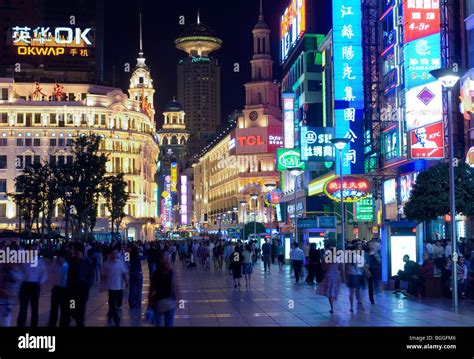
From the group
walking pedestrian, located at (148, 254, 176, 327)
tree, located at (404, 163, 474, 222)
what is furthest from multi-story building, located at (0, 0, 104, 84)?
walking pedestrian, located at (148, 254, 176, 327)

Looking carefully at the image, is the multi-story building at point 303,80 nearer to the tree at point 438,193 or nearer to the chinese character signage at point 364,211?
the chinese character signage at point 364,211

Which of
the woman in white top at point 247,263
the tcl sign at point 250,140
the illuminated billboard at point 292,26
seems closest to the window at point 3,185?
the tcl sign at point 250,140

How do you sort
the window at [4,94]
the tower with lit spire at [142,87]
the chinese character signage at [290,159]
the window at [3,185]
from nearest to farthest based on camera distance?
the chinese character signage at [290,159]
the window at [3,185]
the window at [4,94]
the tower with lit spire at [142,87]

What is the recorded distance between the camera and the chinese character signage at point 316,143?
58.6 meters

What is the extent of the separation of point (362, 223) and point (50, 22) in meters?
107

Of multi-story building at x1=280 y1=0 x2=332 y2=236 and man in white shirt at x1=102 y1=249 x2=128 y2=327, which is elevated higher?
multi-story building at x1=280 y1=0 x2=332 y2=236

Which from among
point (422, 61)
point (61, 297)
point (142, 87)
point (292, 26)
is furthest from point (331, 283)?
point (142, 87)

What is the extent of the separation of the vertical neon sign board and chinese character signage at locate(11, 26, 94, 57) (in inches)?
3069

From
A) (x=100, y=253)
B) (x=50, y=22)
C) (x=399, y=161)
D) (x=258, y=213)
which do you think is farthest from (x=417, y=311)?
(x=50, y=22)

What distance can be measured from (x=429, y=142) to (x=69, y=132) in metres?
91.1

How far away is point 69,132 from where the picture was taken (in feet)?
404

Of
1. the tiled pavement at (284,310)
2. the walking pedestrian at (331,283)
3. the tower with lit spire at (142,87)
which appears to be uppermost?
the tower with lit spire at (142,87)

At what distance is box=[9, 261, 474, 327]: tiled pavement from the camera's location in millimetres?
19031

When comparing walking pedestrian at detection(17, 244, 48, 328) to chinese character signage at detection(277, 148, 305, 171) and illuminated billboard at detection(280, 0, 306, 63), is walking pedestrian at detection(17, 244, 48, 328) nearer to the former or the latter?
chinese character signage at detection(277, 148, 305, 171)
